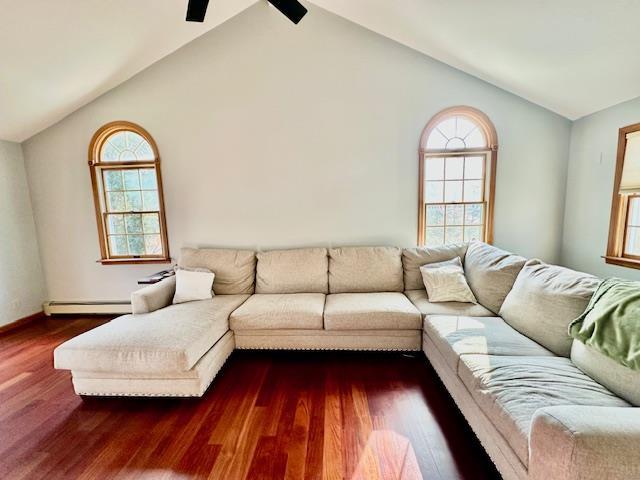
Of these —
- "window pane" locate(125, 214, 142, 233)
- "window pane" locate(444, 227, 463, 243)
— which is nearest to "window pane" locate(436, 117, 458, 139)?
"window pane" locate(444, 227, 463, 243)

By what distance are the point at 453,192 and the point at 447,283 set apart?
49.3 inches

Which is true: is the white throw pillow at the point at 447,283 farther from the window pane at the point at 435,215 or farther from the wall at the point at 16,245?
the wall at the point at 16,245

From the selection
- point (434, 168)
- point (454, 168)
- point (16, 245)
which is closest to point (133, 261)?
point (16, 245)

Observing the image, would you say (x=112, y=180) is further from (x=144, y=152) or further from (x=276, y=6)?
(x=276, y=6)

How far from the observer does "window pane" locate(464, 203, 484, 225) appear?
3253mm

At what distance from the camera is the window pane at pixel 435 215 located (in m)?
3.26

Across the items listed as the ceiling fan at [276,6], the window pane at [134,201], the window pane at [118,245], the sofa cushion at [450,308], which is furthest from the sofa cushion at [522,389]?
the window pane at [118,245]

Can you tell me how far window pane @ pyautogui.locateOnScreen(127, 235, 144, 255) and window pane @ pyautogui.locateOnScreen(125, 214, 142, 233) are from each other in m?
0.08

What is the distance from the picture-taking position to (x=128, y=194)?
11.1ft

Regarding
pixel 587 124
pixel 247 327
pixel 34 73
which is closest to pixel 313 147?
pixel 247 327

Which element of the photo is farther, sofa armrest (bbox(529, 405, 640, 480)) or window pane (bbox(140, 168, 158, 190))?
window pane (bbox(140, 168, 158, 190))

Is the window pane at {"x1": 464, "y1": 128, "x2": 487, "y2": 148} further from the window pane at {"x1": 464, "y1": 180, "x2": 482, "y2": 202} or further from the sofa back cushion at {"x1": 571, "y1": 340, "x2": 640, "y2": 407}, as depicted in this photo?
the sofa back cushion at {"x1": 571, "y1": 340, "x2": 640, "y2": 407}

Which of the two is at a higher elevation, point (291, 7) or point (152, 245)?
point (291, 7)

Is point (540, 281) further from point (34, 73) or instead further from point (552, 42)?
point (34, 73)
